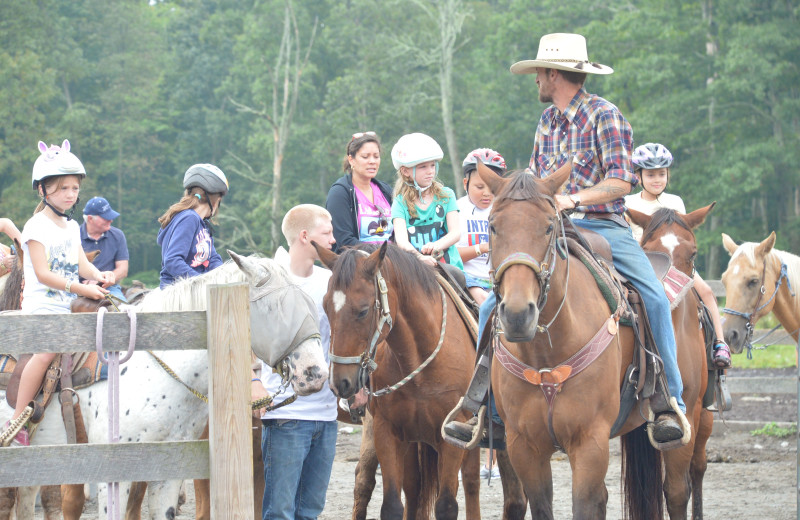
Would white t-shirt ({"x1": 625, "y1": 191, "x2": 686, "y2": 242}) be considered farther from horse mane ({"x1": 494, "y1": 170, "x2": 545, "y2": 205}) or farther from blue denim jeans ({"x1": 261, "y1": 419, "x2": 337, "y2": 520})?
blue denim jeans ({"x1": 261, "y1": 419, "x2": 337, "y2": 520})

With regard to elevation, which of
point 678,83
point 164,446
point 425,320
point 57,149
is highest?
point 678,83

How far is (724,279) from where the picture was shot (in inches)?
370

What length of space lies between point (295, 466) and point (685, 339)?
299 cm

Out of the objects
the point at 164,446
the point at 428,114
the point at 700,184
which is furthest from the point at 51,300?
the point at 428,114

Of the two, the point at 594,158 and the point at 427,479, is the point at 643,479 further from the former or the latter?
the point at 594,158

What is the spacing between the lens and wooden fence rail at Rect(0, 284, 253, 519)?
3859mm

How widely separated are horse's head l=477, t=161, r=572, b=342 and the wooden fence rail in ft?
3.92

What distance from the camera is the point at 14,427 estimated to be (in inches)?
209

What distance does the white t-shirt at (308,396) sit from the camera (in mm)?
5281

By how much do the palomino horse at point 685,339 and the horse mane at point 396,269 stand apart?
1.77 metres

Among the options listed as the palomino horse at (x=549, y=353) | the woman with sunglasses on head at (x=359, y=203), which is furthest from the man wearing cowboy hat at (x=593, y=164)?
the woman with sunglasses on head at (x=359, y=203)

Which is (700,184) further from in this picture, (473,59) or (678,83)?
(473,59)

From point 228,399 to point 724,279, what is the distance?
6689 millimetres

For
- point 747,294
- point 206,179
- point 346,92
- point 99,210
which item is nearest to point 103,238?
point 99,210
